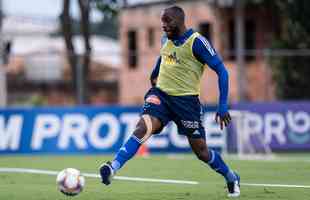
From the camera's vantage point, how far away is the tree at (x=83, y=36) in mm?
26750

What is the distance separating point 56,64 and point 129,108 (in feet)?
99.1

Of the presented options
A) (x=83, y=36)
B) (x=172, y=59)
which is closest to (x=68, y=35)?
(x=83, y=36)

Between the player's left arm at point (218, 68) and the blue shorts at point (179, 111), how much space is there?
0.26 metres

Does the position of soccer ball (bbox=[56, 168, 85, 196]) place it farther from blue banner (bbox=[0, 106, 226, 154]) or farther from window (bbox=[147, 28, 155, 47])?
window (bbox=[147, 28, 155, 47])

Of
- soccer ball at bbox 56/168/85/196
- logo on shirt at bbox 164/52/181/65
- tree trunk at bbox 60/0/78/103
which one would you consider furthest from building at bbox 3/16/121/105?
soccer ball at bbox 56/168/85/196

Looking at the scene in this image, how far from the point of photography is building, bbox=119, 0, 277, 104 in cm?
3691

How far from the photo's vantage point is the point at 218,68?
439 inches

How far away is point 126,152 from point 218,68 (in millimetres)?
1424

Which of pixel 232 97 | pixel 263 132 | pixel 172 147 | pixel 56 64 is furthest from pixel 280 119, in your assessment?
pixel 56 64

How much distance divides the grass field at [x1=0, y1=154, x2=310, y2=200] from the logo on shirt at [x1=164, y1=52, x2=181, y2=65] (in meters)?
1.53

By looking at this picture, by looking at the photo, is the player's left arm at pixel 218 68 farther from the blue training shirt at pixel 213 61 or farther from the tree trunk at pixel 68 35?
the tree trunk at pixel 68 35

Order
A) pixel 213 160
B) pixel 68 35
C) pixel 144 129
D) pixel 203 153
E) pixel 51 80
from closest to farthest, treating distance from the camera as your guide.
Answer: pixel 144 129 → pixel 203 153 → pixel 213 160 → pixel 68 35 → pixel 51 80

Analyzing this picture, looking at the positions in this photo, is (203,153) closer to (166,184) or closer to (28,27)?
(166,184)

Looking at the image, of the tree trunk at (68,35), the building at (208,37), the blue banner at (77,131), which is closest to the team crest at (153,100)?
the blue banner at (77,131)
